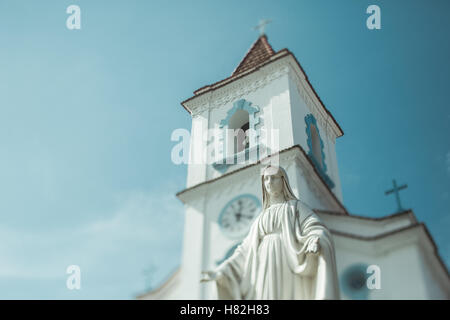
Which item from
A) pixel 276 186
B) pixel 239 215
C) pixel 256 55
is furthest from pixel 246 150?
pixel 276 186

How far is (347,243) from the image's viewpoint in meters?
12.4

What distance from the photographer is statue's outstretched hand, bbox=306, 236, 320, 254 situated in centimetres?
674

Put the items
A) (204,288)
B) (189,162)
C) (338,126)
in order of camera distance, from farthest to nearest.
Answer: (338,126) → (189,162) → (204,288)

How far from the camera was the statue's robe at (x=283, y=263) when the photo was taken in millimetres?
6789

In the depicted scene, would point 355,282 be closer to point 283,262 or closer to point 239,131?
point 283,262

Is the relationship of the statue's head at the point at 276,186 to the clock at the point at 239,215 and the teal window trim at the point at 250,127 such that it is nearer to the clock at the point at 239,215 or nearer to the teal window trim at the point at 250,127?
the clock at the point at 239,215

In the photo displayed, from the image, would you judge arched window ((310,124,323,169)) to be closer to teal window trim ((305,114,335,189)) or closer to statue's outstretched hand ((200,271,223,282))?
teal window trim ((305,114,335,189))

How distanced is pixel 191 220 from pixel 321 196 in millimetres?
3802

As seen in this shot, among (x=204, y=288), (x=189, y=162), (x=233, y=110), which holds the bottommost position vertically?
(x=204, y=288)

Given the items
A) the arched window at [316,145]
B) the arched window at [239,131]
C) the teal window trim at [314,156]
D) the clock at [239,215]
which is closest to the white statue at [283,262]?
the clock at [239,215]

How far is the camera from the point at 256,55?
778 inches
